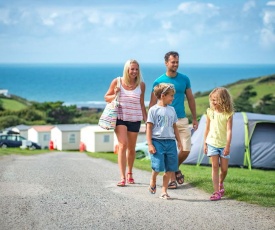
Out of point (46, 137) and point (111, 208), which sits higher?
point (46, 137)

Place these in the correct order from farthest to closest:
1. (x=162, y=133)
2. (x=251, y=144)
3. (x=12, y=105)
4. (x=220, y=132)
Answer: (x=12, y=105) → (x=251, y=144) → (x=220, y=132) → (x=162, y=133)

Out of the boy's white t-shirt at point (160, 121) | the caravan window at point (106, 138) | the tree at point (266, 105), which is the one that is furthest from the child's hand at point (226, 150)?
the tree at point (266, 105)

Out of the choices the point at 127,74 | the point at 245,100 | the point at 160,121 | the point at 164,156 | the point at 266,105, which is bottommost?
the point at 164,156

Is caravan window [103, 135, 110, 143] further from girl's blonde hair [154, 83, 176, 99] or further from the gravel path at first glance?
girl's blonde hair [154, 83, 176, 99]

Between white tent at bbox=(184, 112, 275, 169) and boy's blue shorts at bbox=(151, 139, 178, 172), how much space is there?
10822 millimetres

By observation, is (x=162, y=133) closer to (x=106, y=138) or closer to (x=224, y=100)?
(x=224, y=100)

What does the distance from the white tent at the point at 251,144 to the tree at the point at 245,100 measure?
36.9m

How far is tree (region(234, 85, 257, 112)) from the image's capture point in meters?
58.5

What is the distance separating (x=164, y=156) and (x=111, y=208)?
1289 mm

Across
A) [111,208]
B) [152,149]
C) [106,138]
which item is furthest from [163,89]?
[106,138]

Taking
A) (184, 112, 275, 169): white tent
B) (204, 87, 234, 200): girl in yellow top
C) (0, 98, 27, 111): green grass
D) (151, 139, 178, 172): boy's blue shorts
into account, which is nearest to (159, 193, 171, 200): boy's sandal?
(151, 139, 178, 172): boy's blue shorts

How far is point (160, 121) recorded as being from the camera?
26.2 feet

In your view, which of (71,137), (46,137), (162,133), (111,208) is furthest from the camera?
(46,137)

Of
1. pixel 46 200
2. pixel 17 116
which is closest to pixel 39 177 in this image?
pixel 46 200
